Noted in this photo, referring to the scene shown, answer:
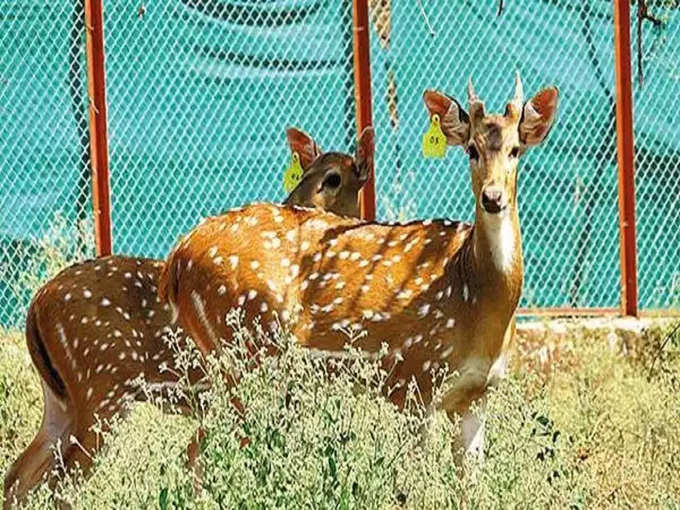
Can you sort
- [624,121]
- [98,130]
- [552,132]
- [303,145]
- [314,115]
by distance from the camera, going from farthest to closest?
[624,121]
[552,132]
[314,115]
[98,130]
[303,145]

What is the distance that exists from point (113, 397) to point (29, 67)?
154 inches

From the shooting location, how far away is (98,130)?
40.7 feet

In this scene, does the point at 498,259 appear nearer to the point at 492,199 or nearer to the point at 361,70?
the point at 492,199

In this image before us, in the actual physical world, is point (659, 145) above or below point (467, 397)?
below

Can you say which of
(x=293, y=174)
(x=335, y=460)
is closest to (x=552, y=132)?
(x=293, y=174)

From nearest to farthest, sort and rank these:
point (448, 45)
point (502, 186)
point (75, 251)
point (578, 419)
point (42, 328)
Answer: point (502, 186) < point (42, 328) < point (578, 419) < point (75, 251) < point (448, 45)

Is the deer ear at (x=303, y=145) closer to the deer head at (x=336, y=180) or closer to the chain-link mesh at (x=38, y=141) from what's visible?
the deer head at (x=336, y=180)

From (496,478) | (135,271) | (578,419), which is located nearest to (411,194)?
(578,419)

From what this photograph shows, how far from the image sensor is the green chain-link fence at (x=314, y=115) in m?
12.4

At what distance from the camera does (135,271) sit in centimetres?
945

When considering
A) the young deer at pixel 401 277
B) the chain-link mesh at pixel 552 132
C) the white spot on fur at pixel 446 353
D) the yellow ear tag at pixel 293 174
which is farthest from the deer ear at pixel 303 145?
the white spot on fur at pixel 446 353

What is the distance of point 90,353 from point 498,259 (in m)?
1.78

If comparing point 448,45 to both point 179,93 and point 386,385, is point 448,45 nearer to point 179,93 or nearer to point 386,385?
point 179,93

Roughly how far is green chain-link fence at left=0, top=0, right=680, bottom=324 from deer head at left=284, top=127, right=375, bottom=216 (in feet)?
4.21
